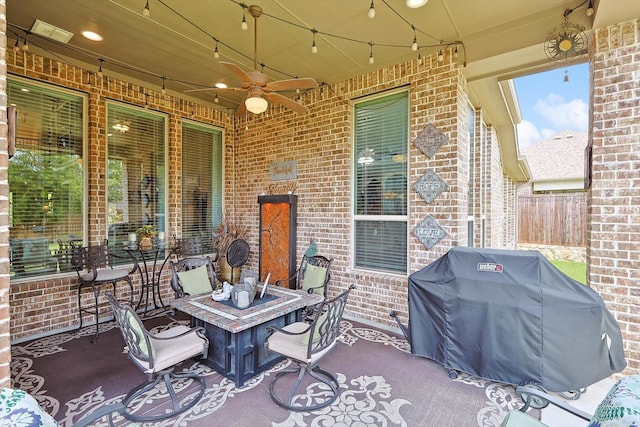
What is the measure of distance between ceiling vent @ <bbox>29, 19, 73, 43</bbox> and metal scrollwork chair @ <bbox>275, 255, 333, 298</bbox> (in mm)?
3776

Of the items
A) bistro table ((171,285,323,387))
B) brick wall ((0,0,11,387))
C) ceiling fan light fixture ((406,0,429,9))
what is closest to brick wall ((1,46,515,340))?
ceiling fan light fixture ((406,0,429,9))

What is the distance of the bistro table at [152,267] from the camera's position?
4496 mm

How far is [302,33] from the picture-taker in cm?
328

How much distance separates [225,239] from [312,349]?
374 centimetres

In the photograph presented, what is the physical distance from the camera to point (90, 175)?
4164mm

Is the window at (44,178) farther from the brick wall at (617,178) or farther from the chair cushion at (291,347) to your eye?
the brick wall at (617,178)

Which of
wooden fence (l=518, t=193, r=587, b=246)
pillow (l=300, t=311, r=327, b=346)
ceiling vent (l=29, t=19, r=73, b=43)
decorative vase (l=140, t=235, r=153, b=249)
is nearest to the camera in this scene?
pillow (l=300, t=311, r=327, b=346)

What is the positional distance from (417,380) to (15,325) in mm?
4617

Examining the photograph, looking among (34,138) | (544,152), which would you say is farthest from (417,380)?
(544,152)

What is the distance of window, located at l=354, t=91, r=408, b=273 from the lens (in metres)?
4.04

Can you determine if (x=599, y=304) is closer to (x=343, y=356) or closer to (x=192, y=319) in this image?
(x=343, y=356)

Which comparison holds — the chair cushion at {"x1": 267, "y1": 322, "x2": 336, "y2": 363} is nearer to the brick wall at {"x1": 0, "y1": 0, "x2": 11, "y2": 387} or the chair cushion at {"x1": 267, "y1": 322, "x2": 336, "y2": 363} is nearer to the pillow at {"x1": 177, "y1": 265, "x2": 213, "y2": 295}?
the pillow at {"x1": 177, "y1": 265, "x2": 213, "y2": 295}

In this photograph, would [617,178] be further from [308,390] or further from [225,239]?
[225,239]

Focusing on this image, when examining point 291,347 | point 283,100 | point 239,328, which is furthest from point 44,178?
point 291,347
